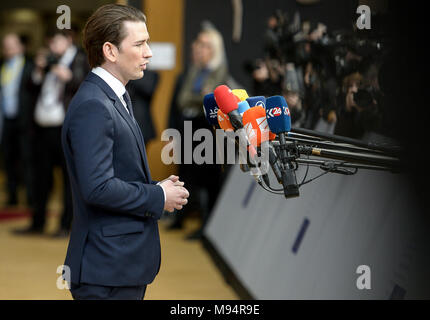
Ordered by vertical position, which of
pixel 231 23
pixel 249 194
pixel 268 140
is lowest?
pixel 249 194

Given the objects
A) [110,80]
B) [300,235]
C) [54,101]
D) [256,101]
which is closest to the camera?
[110,80]

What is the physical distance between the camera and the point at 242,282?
4.21 meters

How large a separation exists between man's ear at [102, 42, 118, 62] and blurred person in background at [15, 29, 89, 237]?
3.62 metres

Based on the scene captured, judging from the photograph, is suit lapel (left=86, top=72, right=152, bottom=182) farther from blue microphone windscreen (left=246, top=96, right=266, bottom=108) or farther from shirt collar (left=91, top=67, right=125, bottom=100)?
blue microphone windscreen (left=246, top=96, right=266, bottom=108)

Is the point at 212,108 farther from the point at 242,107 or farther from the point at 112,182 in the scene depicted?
the point at 112,182

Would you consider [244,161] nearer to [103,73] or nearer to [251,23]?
[103,73]

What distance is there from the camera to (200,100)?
20.1 feet

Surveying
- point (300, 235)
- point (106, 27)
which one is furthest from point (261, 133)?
point (300, 235)

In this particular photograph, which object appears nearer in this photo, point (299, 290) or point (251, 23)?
point (299, 290)

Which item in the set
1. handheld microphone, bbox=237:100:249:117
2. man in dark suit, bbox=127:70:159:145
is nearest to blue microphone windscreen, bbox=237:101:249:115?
handheld microphone, bbox=237:100:249:117

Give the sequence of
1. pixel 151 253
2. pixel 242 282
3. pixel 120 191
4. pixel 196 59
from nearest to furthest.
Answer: pixel 120 191 < pixel 151 253 < pixel 242 282 < pixel 196 59

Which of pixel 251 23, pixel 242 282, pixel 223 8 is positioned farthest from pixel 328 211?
pixel 223 8

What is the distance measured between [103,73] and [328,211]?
160 cm

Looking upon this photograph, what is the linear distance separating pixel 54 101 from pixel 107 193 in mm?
4049
